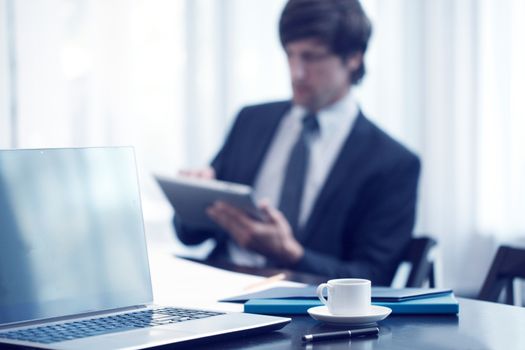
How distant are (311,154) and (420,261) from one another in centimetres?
73

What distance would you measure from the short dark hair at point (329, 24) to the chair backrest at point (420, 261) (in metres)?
0.80

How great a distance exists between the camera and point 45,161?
3.63ft

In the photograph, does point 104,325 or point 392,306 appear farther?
point 392,306

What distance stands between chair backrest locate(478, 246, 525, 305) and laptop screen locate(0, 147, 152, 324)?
24.8 inches

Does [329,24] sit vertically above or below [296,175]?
above

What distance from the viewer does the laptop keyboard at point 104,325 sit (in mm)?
979

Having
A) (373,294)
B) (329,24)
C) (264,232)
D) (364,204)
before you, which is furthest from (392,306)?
(329,24)

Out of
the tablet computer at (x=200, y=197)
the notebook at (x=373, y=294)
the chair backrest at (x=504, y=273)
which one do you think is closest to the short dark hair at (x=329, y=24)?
the tablet computer at (x=200, y=197)

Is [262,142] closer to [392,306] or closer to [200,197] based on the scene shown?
[200,197]

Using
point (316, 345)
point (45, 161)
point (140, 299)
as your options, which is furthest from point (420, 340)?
point (45, 161)

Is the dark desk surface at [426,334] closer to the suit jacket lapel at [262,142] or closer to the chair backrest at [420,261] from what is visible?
the chair backrest at [420,261]

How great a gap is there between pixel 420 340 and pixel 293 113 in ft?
5.50

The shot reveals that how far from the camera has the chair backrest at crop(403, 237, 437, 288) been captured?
5.81ft

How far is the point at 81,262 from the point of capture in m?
1.12
